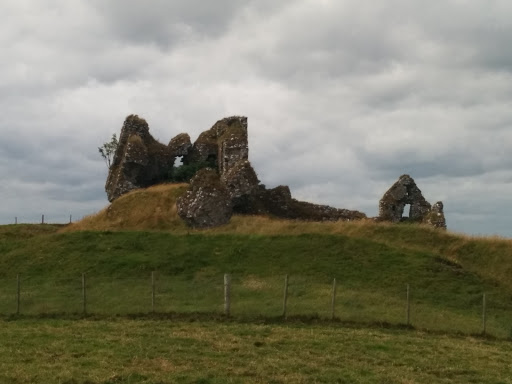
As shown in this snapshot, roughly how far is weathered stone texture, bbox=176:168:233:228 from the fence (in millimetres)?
10911

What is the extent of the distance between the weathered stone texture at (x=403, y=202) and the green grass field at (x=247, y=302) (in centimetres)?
1299

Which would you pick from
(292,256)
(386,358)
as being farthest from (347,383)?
(292,256)

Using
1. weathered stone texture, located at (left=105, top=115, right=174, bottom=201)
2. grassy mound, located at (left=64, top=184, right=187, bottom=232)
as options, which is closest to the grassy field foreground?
grassy mound, located at (left=64, top=184, right=187, bottom=232)

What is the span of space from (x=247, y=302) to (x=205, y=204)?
18693 millimetres

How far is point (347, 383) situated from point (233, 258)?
82.6 ft

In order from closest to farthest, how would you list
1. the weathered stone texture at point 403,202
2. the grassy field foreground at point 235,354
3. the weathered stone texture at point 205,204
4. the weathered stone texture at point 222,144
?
the grassy field foreground at point 235,354 → the weathered stone texture at point 205,204 → the weathered stone texture at point 222,144 → the weathered stone texture at point 403,202

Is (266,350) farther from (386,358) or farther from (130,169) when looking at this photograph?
(130,169)

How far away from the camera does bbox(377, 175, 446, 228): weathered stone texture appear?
60.4 metres

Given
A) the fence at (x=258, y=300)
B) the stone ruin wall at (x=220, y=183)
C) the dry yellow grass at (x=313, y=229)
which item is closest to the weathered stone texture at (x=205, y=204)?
the stone ruin wall at (x=220, y=183)

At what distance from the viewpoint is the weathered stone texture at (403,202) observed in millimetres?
60372

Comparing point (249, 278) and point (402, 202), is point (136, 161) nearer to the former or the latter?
point (402, 202)

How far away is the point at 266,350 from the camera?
20359 millimetres

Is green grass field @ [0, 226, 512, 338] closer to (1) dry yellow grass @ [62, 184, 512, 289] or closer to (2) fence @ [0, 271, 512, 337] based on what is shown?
(2) fence @ [0, 271, 512, 337]

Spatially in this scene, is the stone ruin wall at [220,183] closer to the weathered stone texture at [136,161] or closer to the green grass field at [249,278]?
the weathered stone texture at [136,161]
